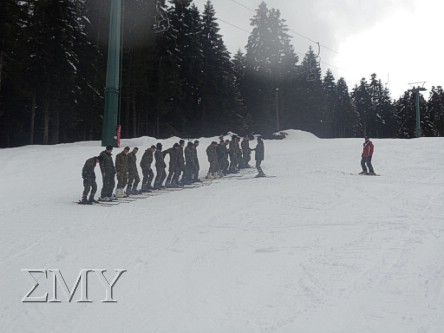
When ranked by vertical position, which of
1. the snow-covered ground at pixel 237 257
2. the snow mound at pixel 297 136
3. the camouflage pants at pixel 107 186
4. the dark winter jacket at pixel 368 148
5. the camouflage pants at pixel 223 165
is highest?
the snow mound at pixel 297 136

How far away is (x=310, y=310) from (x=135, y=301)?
2.39 metres

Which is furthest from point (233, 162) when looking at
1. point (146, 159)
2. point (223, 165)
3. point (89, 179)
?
point (89, 179)

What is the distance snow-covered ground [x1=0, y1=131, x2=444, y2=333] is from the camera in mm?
5035

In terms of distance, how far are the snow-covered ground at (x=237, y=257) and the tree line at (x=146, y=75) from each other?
19.4m

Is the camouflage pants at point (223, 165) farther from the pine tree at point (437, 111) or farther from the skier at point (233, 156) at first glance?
the pine tree at point (437, 111)

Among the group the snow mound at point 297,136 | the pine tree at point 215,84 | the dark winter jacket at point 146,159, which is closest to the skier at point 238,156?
the dark winter jacket at point 146,159

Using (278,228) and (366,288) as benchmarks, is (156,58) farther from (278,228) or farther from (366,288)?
(366,288)

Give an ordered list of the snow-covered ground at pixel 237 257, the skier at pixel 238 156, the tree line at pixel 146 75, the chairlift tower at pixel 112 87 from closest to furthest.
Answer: the snow-covered ground at pixel 237 257 → the skier at pixel 238 156 → the chairlift tower at pixel 112 87 → the tree line at pixel 146 75

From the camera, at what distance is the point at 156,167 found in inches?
595

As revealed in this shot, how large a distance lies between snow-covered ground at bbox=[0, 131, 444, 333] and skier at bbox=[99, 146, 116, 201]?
1.04 m

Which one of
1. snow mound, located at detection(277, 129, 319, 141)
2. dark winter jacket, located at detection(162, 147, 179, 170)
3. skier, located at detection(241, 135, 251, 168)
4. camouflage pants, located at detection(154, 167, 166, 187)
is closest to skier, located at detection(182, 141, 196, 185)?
dark winter jacket, located at detection(162, 147, 179, 170)

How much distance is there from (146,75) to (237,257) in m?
31.8

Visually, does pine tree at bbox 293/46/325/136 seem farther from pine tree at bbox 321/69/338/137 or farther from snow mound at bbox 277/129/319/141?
snow mound at bbox 277/129/319/141

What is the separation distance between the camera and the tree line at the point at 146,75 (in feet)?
102
